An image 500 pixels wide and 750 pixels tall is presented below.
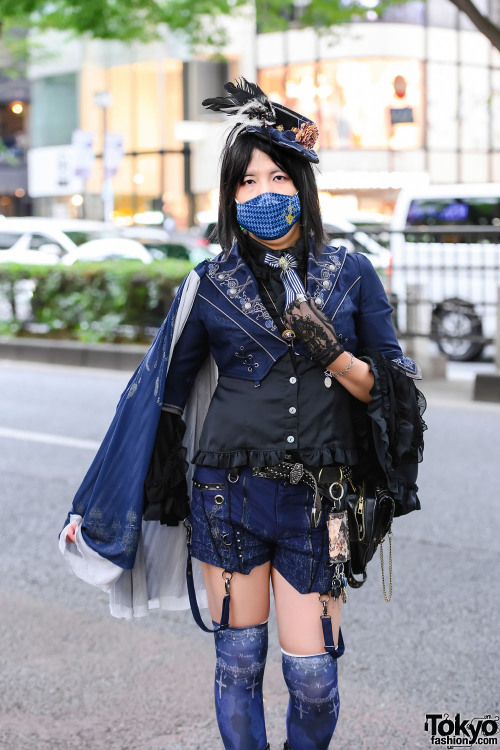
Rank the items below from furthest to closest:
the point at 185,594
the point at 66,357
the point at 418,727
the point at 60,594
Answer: the point at 66,357 < the point at 60,594 < the point at 418,727 < the point at 185,594

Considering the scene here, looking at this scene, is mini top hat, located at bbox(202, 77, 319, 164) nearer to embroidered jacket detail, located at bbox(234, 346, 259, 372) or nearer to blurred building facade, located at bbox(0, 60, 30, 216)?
embroidered jacket detail, located at bbox(234, 346, 259, 372)

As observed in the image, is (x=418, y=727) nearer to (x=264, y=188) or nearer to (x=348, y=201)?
(x=264, y=188)

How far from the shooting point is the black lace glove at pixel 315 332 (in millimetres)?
2592

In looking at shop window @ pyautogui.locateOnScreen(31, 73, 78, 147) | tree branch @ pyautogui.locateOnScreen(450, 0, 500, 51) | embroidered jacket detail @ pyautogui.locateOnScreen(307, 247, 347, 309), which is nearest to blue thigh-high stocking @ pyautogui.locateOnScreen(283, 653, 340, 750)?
embroidered jacket detail @ pyautogui.locateOnScreen(307, 247, 347, 309)

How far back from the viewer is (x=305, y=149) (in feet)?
9.06

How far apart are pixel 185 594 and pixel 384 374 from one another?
2.88ft

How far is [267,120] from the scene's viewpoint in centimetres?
279

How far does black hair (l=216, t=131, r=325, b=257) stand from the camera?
2764mm

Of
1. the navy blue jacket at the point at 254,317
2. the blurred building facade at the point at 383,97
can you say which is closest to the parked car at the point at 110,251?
the blurred building facade at the point at 383,97

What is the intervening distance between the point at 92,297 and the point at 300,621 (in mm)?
12630

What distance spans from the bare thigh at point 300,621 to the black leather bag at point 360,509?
5.6 inches

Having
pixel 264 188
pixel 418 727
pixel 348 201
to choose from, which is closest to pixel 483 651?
pixel 418 727

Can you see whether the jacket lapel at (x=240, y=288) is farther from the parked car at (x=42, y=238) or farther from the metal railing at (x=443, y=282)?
the parked car at (x=42, y=238)

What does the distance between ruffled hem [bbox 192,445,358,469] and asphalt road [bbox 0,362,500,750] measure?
1.25 metres
